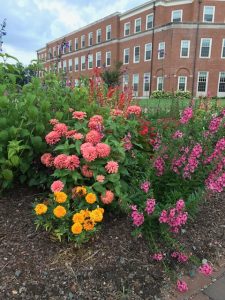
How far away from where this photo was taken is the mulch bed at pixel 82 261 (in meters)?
1.81

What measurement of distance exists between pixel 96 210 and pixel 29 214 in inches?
28.3

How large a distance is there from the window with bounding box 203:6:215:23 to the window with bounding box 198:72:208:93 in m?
5.72

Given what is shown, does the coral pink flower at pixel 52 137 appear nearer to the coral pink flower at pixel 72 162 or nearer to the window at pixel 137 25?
the coral pink flower at pixel 72 162

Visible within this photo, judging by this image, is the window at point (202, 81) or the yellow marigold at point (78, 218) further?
the window at point (202, 81)

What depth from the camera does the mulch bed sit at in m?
1.81

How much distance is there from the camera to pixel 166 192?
2.52 meters

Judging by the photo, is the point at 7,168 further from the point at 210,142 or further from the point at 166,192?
the point at 210,142

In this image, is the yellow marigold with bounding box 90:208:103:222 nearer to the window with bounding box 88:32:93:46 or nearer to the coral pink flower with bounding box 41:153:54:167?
the coral pink flower with bounding box 41:153:54:167

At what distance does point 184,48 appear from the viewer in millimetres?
32469

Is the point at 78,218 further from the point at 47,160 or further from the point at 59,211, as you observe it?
the point at 47,160

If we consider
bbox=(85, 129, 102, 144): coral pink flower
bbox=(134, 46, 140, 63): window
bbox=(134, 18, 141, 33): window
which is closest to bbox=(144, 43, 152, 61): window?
bbox=(134, 46, 140, 63): window

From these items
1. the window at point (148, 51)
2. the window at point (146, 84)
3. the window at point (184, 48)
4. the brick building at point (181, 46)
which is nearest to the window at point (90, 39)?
the brick building at point (181, 46)

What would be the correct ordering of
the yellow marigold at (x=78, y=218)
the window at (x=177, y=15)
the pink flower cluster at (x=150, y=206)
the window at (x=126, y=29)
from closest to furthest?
1. the yellow marigold at (x=78, y=218)
2. the pink flower cluster at (x=150, y=206)
3. the window at (x=177, y=15)
4. the window at (x=126, y=29)

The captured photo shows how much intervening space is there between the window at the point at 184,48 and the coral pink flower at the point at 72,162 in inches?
1306
